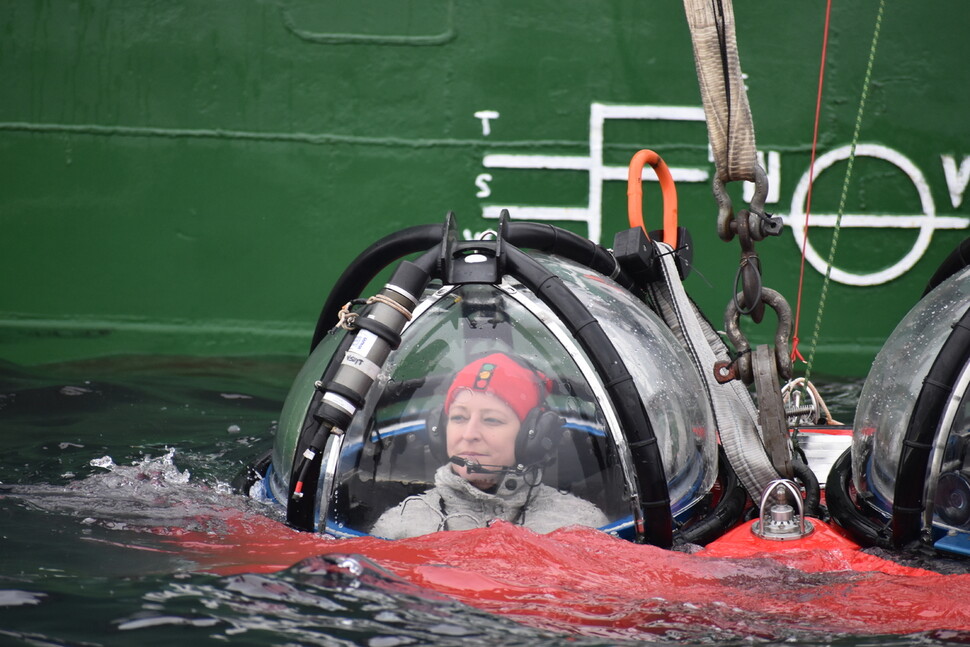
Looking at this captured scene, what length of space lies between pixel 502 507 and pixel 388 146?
15.6 ft

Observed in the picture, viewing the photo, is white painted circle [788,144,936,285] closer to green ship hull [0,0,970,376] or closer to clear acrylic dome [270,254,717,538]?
green ship hull [0,0,970,376]

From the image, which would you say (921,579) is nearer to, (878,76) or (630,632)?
(630,632)

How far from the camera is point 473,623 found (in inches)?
115

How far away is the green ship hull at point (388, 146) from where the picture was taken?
748 centimetres

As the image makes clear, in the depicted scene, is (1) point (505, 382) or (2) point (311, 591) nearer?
(2) point (311, 591)

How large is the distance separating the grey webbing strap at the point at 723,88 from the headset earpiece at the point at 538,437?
101 cm

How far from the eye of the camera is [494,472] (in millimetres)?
3262

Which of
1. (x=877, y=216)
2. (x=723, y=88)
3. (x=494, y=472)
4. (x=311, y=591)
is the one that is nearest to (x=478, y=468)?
(x=494, y=472)

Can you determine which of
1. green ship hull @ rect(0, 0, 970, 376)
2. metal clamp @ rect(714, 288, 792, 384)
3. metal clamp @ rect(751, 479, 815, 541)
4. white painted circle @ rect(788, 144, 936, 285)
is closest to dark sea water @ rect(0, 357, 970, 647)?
metal clamp @ rect(751, 479, 815, 541)

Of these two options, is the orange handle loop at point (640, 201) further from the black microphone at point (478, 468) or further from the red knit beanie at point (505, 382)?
the black microphone at point (478, 468)

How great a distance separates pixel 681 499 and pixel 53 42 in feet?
19.1

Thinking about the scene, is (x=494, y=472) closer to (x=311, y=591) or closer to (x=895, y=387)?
(x=311, y=591)

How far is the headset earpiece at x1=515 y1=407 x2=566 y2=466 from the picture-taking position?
327cm

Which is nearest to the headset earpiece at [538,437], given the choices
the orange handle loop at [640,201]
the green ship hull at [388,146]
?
the orange handle loop at [640,201]
